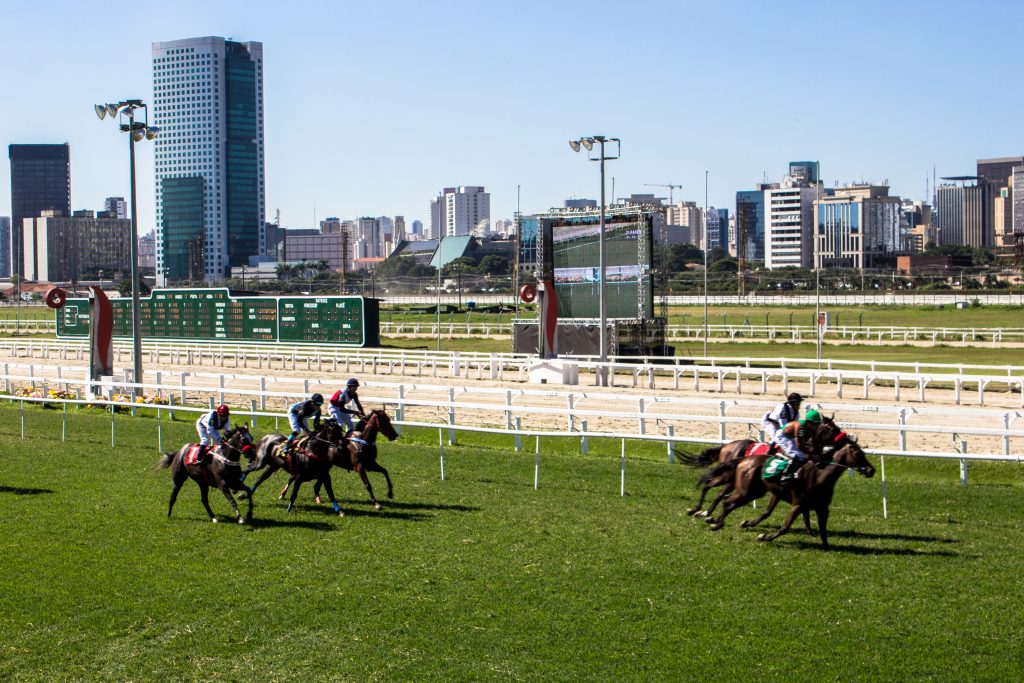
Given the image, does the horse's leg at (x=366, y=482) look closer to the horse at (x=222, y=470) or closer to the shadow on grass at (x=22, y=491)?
the horse at (x=222, y=470)

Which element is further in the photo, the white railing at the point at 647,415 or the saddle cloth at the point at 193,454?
the white railing at the point at 647,415

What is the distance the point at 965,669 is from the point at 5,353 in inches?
2000

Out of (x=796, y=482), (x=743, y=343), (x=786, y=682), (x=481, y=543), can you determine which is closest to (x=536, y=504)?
(x=481, y=543)

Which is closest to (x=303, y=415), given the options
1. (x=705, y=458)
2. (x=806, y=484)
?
(x=705, y=458)

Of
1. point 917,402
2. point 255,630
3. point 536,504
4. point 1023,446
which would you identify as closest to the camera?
point 255,630

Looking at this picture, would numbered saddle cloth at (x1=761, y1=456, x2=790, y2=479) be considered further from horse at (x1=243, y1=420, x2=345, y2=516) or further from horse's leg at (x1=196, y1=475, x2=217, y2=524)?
horse's leg at (x1=196, y1=475, x2=217, y2=524)

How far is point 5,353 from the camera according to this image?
170ft

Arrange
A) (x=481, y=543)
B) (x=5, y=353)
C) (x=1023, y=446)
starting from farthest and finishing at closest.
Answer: (x=5, y=353)
(x=1023, y=446)
(x=481, y=543)

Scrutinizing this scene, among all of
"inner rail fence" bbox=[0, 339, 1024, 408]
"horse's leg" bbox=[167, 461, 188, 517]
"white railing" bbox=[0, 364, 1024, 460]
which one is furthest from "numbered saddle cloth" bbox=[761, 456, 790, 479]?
"inner rail fence" bbox=[0, 339, 1024, 408]

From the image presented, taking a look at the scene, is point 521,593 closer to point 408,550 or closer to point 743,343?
point 408,550

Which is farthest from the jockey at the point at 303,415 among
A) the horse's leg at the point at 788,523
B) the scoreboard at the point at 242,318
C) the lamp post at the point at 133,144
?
the scoreboard at the point at 242,318

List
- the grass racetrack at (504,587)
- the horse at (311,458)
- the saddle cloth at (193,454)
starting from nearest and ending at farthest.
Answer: the grass racetrack at (504,587) → the saddle cloth at (193,454) → the horse at (311,458)

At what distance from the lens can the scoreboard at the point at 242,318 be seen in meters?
43.9

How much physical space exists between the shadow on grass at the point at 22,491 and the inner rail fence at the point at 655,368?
57.7 feet
